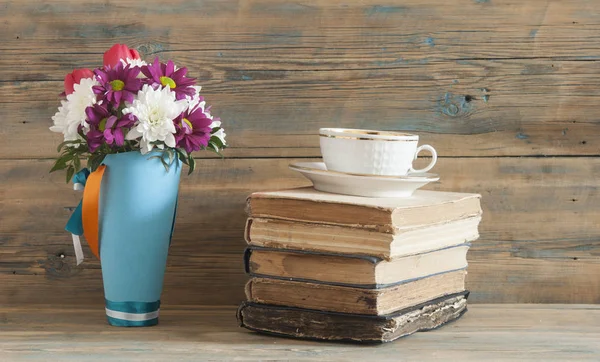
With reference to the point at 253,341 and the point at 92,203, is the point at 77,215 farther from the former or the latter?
the point at 253,341

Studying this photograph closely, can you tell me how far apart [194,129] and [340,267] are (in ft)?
0.95

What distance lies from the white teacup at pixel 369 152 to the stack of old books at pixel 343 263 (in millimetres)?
49

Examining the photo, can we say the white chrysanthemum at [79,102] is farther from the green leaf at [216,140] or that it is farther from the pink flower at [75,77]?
the green leaf at [216,140]

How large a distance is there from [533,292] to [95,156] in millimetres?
783

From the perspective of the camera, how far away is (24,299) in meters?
1.34

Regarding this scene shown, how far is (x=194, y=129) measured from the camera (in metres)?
1.11

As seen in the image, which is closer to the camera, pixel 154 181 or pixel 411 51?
pixel 154 181

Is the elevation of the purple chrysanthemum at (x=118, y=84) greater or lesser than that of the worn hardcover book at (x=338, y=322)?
greater

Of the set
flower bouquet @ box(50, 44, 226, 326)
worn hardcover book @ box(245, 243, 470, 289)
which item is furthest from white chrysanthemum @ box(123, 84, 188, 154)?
worn hardcover book @ box(245, 243, 470, 289)

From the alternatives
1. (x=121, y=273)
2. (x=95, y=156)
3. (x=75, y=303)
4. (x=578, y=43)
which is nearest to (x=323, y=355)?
→ (x=121, y=273)

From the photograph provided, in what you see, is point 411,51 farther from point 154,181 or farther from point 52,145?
point 52,145

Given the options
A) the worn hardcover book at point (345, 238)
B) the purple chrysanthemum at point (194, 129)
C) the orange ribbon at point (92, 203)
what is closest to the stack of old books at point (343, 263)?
the worn hardcover book at point (345, 238)

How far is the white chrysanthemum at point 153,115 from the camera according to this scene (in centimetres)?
106

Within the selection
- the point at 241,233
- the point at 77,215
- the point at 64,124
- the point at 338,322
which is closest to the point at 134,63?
the point at 64,124
